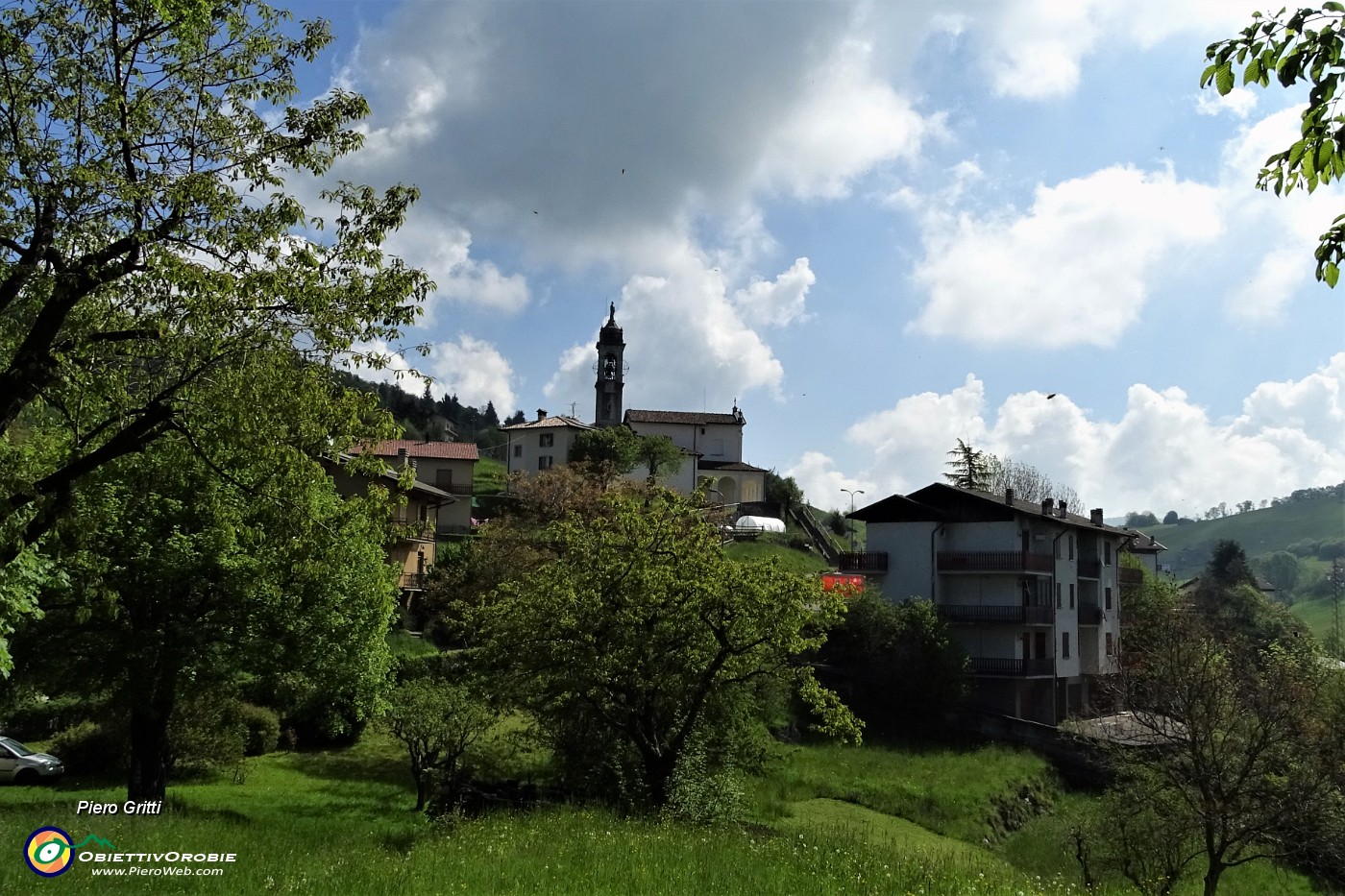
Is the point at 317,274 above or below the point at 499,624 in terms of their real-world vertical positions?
above

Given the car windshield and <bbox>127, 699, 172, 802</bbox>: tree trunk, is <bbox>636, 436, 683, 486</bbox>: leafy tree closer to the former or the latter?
the car windshield

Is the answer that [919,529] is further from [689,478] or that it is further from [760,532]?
[689,478]

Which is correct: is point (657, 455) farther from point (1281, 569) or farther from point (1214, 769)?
point (1281, 569)

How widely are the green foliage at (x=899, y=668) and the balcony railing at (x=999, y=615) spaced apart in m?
3.69

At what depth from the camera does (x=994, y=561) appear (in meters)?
45.4

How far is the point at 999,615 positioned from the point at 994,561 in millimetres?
2623

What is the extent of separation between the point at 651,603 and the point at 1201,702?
42.0 feet

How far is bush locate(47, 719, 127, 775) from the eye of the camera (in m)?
26.4

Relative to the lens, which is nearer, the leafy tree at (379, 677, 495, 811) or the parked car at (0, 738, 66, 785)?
the leafy tree at (379, 677, 495, 811)

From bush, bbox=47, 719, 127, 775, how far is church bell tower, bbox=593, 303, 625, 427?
7018 centimetres

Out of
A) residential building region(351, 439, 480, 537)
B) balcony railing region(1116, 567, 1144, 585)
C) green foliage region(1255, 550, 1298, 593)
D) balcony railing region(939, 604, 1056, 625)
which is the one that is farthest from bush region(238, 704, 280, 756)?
green foliage region(1255, 550, 1298, 593)

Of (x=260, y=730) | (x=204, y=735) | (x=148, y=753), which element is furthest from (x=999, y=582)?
(x=148, y=753)

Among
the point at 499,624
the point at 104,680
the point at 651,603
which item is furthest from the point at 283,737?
the point at 651,603

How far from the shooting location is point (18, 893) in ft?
31.9
